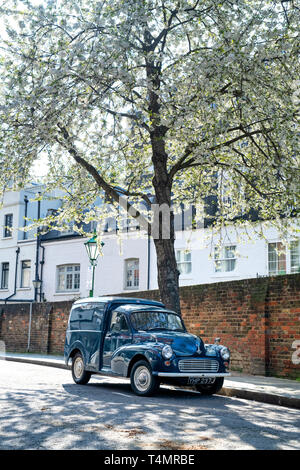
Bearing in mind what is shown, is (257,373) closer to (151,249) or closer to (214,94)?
(214,94)

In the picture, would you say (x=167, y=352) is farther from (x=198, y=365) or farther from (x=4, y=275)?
(x=4, y=275)

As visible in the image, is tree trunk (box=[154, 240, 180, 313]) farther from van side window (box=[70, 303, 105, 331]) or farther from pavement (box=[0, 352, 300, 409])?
pavement (box=[0, 352, 300, 409])

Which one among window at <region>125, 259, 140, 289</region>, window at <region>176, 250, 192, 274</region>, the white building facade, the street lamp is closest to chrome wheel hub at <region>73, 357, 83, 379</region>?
the white building facade

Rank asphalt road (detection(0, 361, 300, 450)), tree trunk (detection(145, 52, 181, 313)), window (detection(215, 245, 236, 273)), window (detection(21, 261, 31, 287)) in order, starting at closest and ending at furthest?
asphalt road (detection(0, 361, 300, 450))
tree trunk (detection(145, 52, 181, 313))
window (detection(215, 245, 236, 273))
window (detection(21, 261, 31, 287))

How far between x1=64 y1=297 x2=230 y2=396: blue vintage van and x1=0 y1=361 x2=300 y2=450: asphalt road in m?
0.39

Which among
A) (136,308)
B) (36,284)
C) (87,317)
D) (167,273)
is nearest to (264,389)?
(136,308)

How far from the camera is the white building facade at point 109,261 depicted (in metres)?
23.6

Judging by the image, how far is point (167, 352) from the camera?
33.2 feet

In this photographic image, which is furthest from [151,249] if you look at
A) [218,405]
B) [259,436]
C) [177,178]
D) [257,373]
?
[259,436]

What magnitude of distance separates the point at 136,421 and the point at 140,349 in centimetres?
332

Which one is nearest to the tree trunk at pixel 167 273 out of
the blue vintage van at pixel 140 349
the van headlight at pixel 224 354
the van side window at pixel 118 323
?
the blue vintage van at pixel 140 349

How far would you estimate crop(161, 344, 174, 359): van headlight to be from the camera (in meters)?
10.1

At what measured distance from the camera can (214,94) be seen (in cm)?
1241
